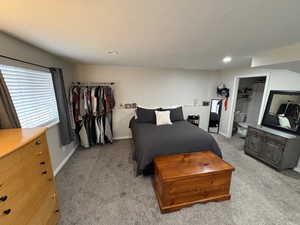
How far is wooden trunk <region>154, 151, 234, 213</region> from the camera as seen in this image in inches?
61.1

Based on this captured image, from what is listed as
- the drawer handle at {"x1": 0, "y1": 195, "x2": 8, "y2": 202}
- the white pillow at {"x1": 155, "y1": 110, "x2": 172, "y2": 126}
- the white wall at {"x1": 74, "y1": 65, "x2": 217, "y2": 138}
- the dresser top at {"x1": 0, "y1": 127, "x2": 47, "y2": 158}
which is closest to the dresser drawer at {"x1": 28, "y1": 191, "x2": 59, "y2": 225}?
the drawer handle at {"x1": 0, "y1": 195, "x2": 8, "y2": 202}

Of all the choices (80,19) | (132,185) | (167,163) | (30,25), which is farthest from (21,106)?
(167,163)

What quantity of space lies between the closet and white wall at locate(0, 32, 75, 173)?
33cm

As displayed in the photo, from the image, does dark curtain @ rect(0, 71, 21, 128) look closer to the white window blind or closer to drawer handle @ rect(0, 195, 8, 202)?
the white window blind

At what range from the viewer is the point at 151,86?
3857 millimetres

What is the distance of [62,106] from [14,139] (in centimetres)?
160

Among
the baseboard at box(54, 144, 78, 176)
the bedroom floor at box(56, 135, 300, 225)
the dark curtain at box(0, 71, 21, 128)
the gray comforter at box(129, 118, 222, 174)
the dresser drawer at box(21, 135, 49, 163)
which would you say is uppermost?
the dark curtain at box(0, 71, 21, 128)

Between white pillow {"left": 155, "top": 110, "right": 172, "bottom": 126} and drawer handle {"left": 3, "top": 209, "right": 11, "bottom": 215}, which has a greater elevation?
white pillow {"left": 155, "top": 110, "right": 172, "bottom": 126}

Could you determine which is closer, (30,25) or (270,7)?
(270,7)

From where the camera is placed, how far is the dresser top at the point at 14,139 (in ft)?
2.78

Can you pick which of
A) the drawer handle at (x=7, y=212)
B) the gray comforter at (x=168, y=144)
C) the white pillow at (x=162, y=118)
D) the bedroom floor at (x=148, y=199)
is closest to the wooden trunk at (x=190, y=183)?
the bedroom floor at (x=148, y=199)

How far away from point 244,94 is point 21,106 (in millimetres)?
5634

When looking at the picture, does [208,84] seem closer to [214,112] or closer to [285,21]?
[214,112]

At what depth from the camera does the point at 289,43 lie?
1649 millimetres
